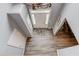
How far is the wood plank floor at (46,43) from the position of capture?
3031mm

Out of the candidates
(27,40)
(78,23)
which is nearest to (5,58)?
(78,23)

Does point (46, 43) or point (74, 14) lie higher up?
point (74, 14)

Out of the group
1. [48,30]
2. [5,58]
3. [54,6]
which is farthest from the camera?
[48,30]

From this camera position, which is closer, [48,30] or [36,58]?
[36,58]

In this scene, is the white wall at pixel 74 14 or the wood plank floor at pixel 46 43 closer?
the white wall at pixel 74 14

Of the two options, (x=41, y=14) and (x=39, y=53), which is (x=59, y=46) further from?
(x=41, y=14)

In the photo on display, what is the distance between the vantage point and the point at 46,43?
3.35 metres

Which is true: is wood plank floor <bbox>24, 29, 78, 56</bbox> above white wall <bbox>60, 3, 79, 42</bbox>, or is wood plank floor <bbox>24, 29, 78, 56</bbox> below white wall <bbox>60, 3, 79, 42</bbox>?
below

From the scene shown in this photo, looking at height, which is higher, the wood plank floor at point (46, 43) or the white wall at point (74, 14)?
the white wall at point (74, 14)

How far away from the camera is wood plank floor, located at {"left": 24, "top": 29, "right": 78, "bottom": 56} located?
303cm

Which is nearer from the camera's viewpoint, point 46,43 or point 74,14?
point 74,14

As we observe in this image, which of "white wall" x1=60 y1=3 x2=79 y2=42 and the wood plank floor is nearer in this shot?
"white wall" x1=60 y1=3 x2=79 y2=42

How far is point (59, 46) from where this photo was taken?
3209mm

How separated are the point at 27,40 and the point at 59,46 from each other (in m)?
0.86
